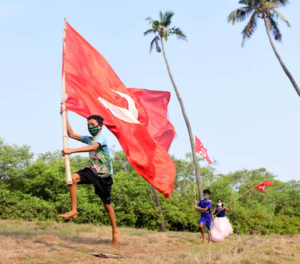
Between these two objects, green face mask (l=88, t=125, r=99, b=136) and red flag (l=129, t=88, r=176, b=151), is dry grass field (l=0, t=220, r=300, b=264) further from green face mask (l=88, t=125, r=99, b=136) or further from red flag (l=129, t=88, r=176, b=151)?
red flag (l=129, t=88, r=176, b=151)

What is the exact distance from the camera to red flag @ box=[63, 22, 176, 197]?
6.79 metres

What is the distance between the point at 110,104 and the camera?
748 cm

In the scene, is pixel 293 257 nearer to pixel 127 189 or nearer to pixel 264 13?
pixel 127 189

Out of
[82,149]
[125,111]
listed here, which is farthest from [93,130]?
[125,111]

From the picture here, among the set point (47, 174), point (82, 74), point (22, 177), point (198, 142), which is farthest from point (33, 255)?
point (22, 177)

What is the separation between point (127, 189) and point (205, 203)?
13.5m

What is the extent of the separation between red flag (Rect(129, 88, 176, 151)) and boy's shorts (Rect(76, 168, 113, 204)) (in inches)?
81.4

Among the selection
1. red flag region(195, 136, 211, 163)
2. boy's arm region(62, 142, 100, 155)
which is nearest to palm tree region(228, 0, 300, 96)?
red flag region(195, 136, 211, 163)

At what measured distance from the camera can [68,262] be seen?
562 cm

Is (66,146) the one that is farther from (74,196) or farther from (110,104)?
(110,104)

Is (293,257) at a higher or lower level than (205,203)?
lower

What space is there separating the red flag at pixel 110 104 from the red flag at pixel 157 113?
591 mm

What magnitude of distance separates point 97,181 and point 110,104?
5.68 feet

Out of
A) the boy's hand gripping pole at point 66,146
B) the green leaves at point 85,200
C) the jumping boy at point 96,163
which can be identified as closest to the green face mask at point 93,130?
the jumping boy at point 96,163
